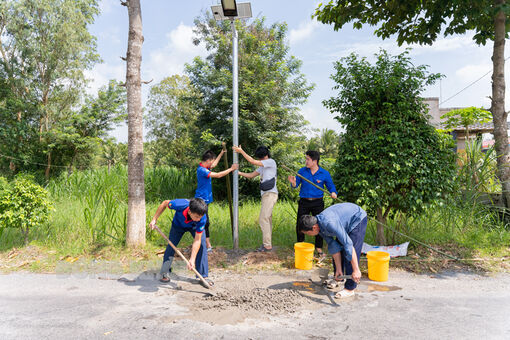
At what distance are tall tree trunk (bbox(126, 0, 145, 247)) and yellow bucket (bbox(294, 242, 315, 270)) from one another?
2.75m

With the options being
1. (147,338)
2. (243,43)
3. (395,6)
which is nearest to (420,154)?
(395,6)

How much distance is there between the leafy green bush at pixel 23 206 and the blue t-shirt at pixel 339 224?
196 inches

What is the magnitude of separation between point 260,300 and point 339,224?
1.30 meters

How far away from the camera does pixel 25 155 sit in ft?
41.4

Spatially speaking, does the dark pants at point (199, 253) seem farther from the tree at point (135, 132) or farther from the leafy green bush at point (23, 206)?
the leafy green bush at point (23, 206)

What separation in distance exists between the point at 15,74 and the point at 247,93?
9.86 metres

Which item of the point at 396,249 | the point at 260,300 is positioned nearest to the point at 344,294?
the point at 260,300

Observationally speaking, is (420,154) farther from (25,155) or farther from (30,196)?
(25,155)

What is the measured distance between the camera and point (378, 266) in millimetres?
4398

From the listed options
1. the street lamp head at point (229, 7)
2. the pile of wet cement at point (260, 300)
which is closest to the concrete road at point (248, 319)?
the pile of wet cement at point (260, 300)

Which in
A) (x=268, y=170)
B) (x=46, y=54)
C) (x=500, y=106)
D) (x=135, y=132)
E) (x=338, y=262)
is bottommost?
(x=338, y=262)

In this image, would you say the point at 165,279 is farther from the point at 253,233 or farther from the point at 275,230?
the point at 275,230

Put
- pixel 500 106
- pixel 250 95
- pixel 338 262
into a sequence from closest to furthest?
pixel 338 262 → pixel 500 106 → pixel 250 95

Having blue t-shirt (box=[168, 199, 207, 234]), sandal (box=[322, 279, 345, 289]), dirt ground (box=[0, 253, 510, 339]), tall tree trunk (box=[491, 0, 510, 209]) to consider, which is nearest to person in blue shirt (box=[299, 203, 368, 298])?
sandal (box=[322, 279, 345, 289])
